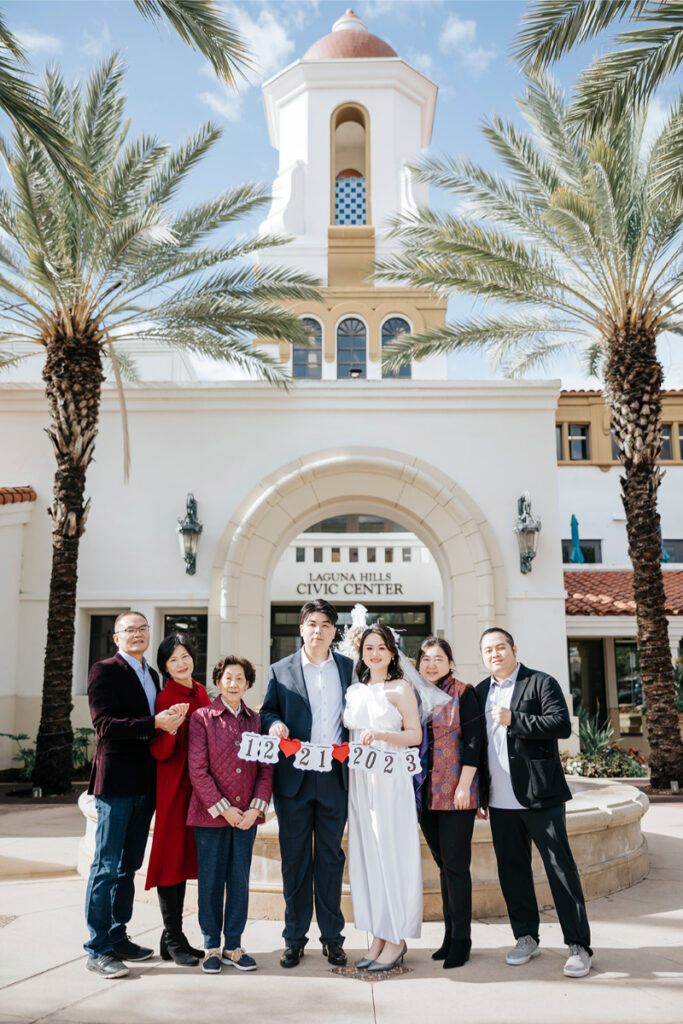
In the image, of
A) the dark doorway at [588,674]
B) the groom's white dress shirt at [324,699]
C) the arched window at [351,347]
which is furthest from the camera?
the arched window at [351,347]

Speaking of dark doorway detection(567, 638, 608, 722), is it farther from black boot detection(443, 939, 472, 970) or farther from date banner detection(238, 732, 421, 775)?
date banner detection(238, 732, 421, 775)

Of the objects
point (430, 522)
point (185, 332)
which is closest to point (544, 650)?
point (430, 522)

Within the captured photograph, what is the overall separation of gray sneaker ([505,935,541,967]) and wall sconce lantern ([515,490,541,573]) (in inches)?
368

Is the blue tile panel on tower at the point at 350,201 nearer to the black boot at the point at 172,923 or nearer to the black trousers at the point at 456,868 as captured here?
the black trousers at the point at 456,868

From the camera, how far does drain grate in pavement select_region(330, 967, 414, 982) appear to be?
15.0ft

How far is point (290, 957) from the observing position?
4723 millimetres

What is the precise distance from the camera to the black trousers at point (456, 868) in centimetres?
475

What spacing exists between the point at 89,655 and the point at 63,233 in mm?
7243

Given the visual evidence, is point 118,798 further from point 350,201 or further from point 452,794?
point 350,201

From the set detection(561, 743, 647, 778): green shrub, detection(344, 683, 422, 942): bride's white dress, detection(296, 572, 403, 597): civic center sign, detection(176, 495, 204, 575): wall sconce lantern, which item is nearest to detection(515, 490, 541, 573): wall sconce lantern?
detection(561, 743, 647, 778): green shrub

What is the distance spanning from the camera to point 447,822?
4867 millimetres

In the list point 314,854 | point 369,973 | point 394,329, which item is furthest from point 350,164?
point 369,973

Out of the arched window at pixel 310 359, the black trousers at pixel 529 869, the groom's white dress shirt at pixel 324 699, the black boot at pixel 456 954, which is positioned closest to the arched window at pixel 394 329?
the arched window at pixel 310 359

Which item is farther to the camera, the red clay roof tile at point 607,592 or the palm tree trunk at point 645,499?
the red clay roof tile at point 607,592
